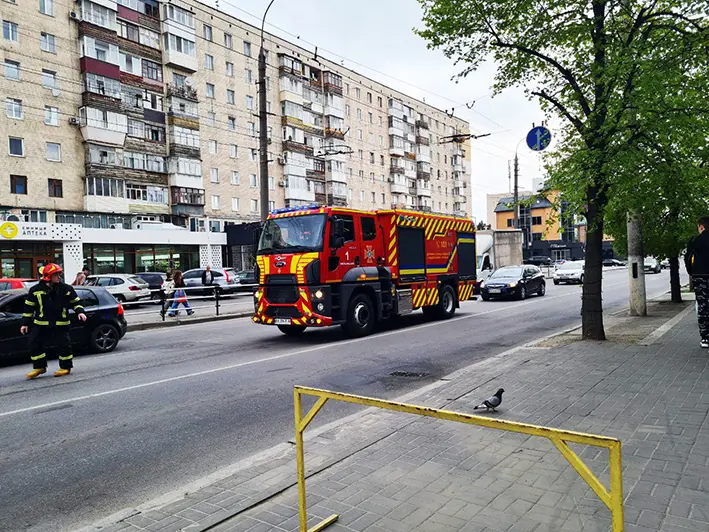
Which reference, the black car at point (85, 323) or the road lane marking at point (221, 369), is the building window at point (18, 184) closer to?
the black car at point (85, 323)

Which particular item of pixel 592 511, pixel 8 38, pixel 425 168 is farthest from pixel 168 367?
pixel 425 168

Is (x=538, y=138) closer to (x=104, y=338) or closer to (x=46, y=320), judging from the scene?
(x=46, y=320)

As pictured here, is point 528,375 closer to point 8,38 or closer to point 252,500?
point 252,500

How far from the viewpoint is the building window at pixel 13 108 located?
108 ft

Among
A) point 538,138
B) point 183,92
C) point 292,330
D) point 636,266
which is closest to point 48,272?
point 292,330

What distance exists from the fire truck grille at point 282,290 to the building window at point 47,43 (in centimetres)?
3149

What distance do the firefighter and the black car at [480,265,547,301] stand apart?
17876 millimetres

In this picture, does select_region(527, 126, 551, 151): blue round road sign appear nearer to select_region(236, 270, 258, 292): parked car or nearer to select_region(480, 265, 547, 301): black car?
select_region(480, 265, 547, 301): black car

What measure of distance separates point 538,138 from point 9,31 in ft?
114

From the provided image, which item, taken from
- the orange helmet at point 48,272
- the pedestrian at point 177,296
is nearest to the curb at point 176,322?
the pedestrian at point 177,296

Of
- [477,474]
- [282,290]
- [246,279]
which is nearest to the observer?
[477,474]

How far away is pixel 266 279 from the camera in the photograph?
1275cm

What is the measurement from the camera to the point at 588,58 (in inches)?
403

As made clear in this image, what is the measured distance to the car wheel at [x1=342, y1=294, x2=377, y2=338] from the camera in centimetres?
1277
